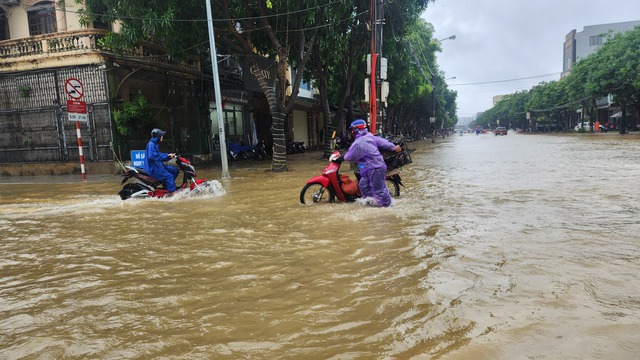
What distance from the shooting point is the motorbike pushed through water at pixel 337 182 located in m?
7.30

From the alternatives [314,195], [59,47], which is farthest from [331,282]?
[59,47]

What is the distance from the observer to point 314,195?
7.64 metres

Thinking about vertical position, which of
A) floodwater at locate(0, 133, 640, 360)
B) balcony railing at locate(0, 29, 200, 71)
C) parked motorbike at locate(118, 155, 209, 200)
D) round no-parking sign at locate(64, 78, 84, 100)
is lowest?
floodwater at locate(0, 133, 640, 360)

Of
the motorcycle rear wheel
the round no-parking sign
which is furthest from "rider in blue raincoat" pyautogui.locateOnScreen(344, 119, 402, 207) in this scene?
the round no-parking sign

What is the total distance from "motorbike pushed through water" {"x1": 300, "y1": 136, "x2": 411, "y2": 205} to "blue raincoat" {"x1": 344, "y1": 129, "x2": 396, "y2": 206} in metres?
0.40

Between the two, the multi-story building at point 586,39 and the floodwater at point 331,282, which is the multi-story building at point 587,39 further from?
the floodwater at point 331,282

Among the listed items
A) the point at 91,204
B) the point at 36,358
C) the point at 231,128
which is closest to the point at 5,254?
the point at 36,358

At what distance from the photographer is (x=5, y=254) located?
4.84 m

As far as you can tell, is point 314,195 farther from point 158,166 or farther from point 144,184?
point 144,184

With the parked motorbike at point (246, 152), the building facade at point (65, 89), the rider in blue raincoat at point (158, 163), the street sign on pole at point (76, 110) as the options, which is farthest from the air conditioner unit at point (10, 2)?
the rider in blue raincoat at point (158, 163)

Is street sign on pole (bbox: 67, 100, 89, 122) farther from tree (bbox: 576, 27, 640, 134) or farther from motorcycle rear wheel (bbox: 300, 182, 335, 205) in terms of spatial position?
tree (bbox: 576, 27, 640, 134)

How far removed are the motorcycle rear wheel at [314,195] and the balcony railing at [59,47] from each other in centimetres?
1008

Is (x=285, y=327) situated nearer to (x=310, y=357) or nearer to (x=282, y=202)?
(x=310, y=357)

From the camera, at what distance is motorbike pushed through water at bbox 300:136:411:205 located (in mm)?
7305
